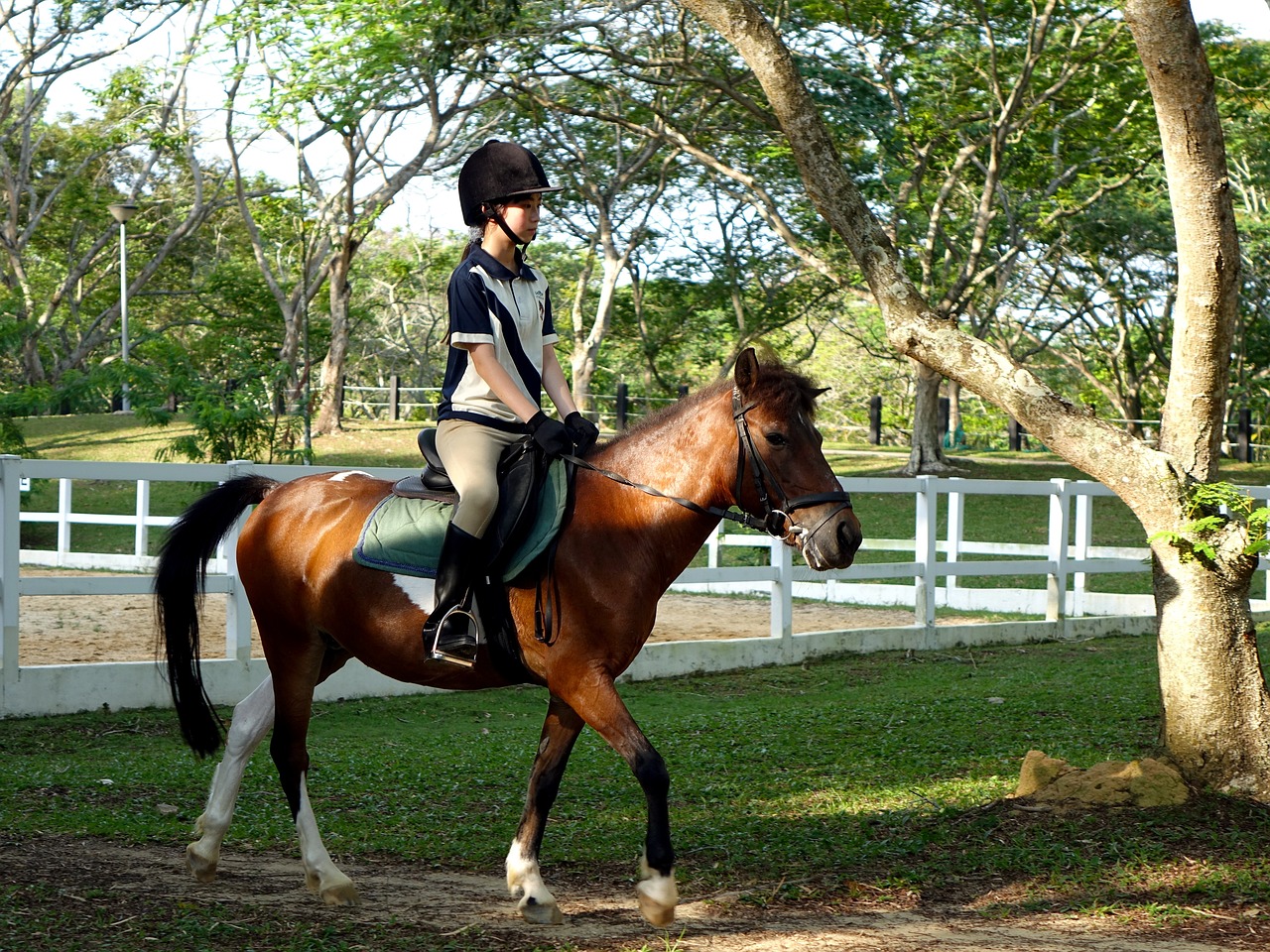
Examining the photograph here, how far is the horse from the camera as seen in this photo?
4434 mm

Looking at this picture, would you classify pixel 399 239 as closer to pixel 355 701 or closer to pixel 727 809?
pixel 355 701

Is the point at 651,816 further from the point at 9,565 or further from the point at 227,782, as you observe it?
the point at 9,565

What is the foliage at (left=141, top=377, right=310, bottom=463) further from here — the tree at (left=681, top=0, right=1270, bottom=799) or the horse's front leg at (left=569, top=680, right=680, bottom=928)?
the horse's front leg at (left=569, top=680, right=680, bottom=928)

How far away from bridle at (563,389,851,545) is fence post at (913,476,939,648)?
28.5 ft

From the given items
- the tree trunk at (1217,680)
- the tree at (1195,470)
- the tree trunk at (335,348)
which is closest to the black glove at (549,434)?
the tree at (1195,470)

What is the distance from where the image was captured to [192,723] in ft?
18.9

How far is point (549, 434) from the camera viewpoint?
4699mm

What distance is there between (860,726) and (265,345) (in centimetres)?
2662

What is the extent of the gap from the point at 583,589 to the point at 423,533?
73 cm

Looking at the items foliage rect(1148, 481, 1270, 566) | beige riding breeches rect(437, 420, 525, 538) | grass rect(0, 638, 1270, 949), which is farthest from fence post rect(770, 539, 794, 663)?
beige riding breeches rect(437, 420, 525, 538)

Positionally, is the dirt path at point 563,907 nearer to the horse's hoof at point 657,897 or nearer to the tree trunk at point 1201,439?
the horse's hoof at point 657,897

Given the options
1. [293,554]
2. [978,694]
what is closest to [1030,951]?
[293,554]

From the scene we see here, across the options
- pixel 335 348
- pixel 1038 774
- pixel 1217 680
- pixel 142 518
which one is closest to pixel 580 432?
pixel 1038 774

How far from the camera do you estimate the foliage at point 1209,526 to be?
5.66 metres
